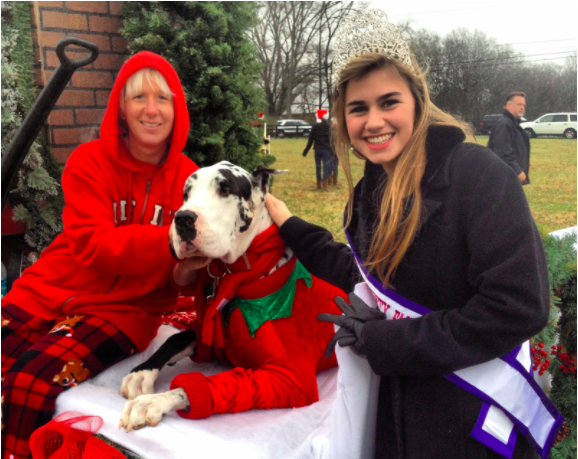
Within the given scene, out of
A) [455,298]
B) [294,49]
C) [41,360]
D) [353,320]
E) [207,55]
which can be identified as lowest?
[41,360]

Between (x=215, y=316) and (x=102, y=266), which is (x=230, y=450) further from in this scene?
(x=102, y=266)

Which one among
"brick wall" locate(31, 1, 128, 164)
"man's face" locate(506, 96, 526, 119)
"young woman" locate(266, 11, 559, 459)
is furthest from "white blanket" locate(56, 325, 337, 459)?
"man's face" locate(506, 96, 526, 119)

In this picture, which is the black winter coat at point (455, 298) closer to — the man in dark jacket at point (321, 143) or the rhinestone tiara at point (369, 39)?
the rhinestone tiara at point (369, 39)

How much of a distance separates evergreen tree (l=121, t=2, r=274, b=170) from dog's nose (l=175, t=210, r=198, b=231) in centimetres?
250

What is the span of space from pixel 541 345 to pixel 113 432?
1.87 metres

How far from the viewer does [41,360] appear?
2043 millimetres

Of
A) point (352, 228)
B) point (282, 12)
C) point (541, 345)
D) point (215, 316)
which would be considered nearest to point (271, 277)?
point (215, 316)

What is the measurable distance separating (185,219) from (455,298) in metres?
1.03

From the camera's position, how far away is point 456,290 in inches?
60.1

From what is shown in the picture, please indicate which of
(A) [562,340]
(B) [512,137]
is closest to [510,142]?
(B) [512,137]

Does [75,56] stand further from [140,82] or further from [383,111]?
[383,111]

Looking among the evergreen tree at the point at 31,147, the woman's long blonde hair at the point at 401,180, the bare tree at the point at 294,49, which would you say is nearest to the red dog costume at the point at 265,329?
the woman's long blonde hair at the point at 401,180

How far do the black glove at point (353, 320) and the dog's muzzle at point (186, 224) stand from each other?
2.00ft

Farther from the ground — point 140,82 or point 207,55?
point 207,55
